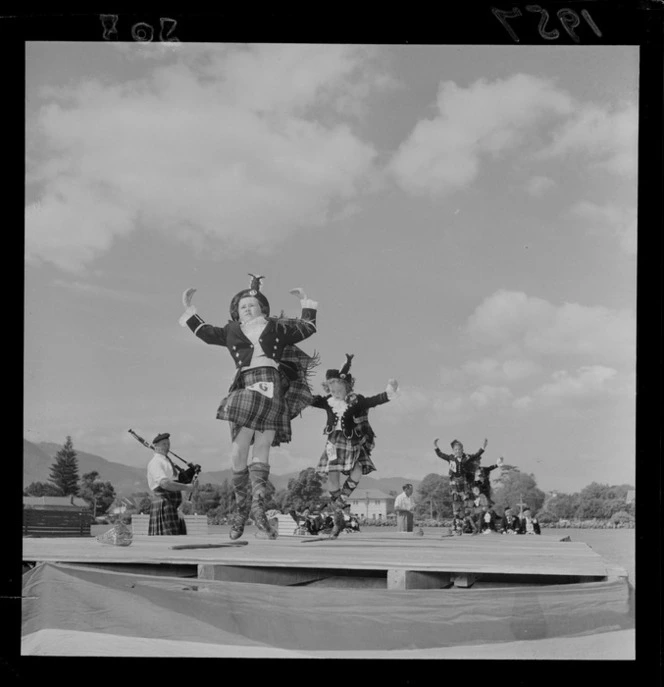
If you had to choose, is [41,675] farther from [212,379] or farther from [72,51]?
[72,51]

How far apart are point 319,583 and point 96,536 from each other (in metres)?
1.35

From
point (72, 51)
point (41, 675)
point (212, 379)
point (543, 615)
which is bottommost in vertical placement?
point (41, 675)

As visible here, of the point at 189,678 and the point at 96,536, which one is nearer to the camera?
the point at 189,678

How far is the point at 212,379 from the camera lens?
546cm

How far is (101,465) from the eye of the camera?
537 cm

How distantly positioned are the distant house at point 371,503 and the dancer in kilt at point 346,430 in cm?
8

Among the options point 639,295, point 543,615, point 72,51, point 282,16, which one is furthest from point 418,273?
point 72,51

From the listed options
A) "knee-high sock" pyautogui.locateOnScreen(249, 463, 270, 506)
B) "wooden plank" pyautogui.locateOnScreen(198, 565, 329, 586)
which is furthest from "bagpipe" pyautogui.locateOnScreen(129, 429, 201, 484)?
"wooden plank" pyautogui.locateOnScreen(198, 565, 329, 586)

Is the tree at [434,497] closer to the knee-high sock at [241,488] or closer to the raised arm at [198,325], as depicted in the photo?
the knee-high sock at [241,488]

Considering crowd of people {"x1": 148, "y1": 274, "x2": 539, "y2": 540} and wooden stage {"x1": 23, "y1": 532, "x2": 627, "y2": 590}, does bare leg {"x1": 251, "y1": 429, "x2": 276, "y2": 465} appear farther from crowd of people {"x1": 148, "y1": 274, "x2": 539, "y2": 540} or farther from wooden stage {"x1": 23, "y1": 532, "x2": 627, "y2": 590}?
wooden stage {"x1": 23, "y1": 532, "x2": 627, "y2": 590}

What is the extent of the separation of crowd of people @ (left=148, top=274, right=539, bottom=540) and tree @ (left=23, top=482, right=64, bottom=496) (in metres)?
0.53

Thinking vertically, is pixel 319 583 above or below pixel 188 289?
below

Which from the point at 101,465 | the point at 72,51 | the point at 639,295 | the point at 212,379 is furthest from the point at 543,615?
the point at 72,51

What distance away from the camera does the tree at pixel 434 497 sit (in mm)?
5387
